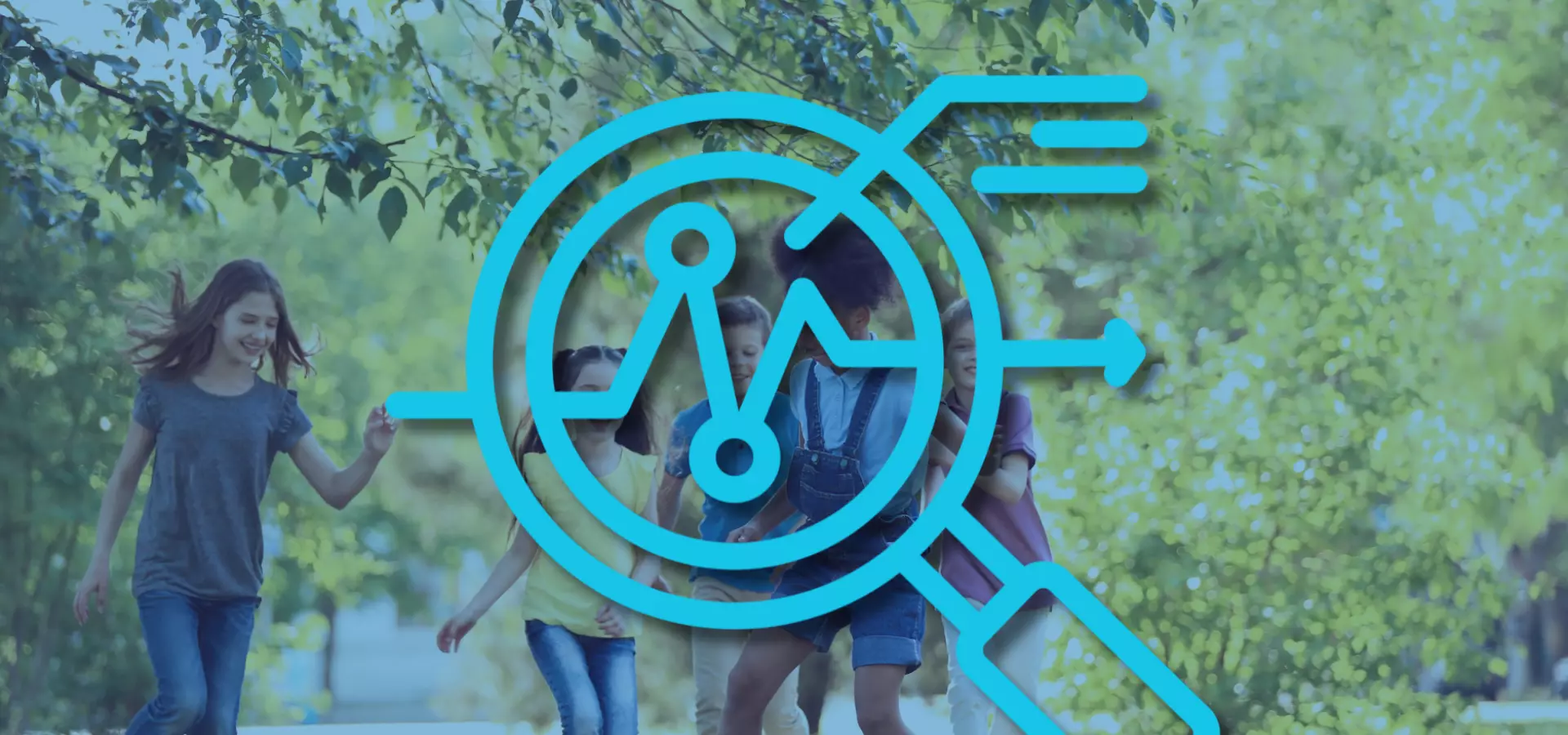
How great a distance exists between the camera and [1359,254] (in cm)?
466

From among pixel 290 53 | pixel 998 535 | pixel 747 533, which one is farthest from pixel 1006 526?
pixel 290 53

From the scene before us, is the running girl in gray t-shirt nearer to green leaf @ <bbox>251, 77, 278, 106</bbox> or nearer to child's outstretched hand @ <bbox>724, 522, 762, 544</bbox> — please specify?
green leaf @ <bbox>251, 77, 278, 106</bbox>

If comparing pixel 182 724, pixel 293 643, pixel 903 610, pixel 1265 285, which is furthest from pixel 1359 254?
pixel 293 643

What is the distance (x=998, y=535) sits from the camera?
11.7 ft

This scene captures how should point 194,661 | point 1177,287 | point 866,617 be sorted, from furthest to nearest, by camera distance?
1. point 1177,287
2. point 194,661
3. point 866,617

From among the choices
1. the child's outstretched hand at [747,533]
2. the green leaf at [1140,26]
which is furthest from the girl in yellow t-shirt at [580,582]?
the green leaf at [1140,26]

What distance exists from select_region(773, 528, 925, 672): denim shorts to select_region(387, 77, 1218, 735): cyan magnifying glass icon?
65mm

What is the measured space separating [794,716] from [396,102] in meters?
1.93

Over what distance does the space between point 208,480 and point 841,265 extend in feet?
4.91

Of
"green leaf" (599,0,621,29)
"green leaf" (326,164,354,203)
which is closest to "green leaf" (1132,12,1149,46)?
"green leaf" (599,0,621,29)

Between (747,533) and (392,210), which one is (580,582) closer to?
(747,533)

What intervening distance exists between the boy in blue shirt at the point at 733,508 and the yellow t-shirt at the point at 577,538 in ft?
0.27

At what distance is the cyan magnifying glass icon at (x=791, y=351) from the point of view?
10.9 feet

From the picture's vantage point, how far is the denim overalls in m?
3.36
